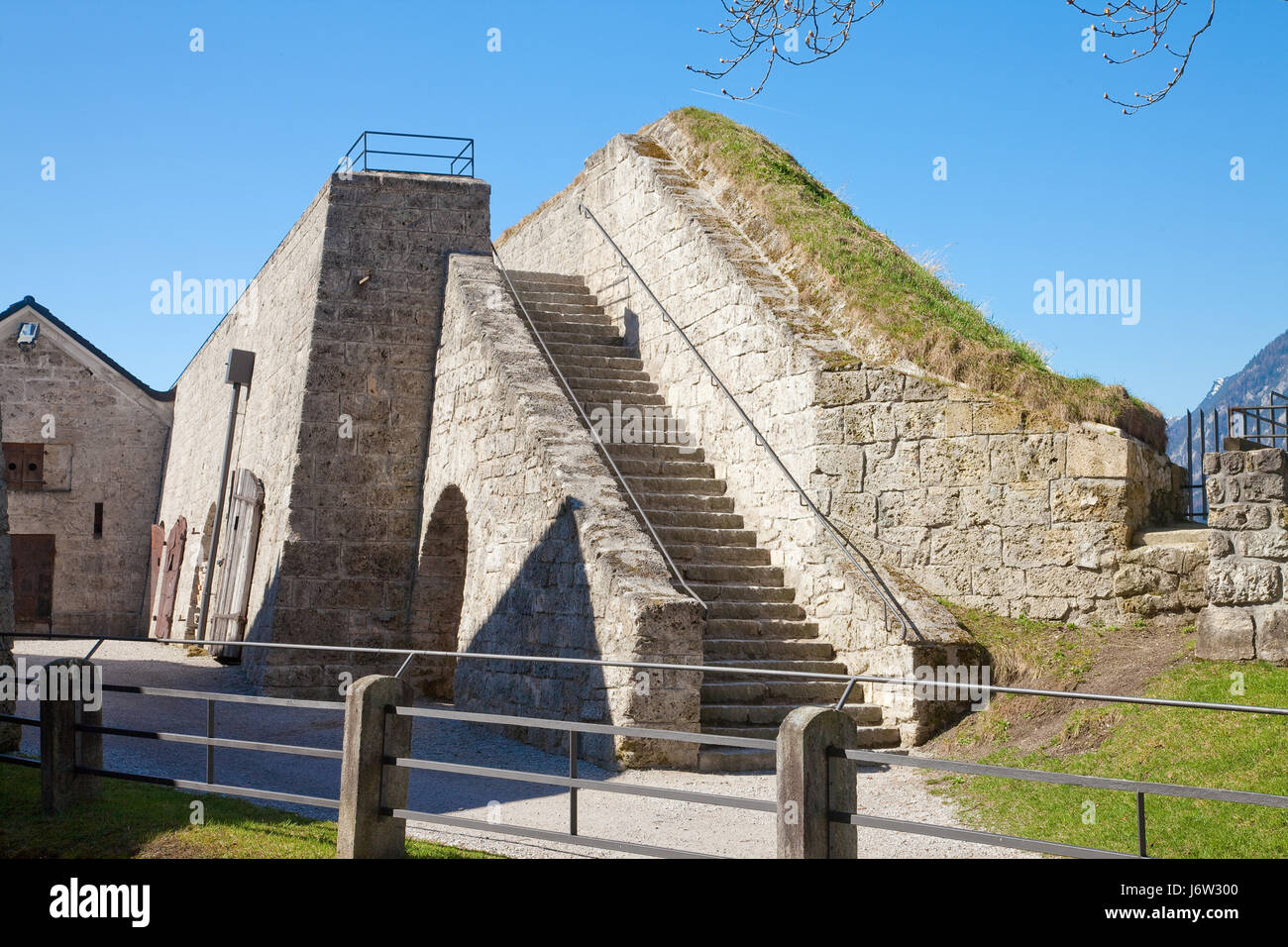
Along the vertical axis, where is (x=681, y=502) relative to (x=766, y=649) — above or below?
above

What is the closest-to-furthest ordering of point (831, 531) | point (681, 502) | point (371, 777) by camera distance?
point (371, 777)
point (831, 531)
point (681, 502)

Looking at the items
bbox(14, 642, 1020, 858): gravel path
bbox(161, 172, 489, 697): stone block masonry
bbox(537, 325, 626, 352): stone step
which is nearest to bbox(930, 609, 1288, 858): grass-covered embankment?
bbox(14, 642, 1020, 858): gravel path

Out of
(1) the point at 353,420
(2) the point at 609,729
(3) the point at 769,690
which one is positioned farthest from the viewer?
(1) the point at 353,420

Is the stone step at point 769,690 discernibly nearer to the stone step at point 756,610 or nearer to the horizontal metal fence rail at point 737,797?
the stone step at point 756,610

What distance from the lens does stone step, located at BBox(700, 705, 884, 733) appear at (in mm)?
8430

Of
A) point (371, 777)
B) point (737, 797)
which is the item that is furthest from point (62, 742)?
point (737, 797)

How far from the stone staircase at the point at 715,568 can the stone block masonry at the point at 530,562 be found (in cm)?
75

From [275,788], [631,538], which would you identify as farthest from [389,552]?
[275,788]

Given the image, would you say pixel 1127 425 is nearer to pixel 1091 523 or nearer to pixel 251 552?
pixel 1091 523

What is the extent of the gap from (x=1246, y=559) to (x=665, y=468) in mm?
5190

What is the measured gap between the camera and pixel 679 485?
1109 cm

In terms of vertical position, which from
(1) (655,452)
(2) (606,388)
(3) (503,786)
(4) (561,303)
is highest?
(4) (561,303)

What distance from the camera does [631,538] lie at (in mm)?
8688

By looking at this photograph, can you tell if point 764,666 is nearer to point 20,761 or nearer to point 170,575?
point 20,761
